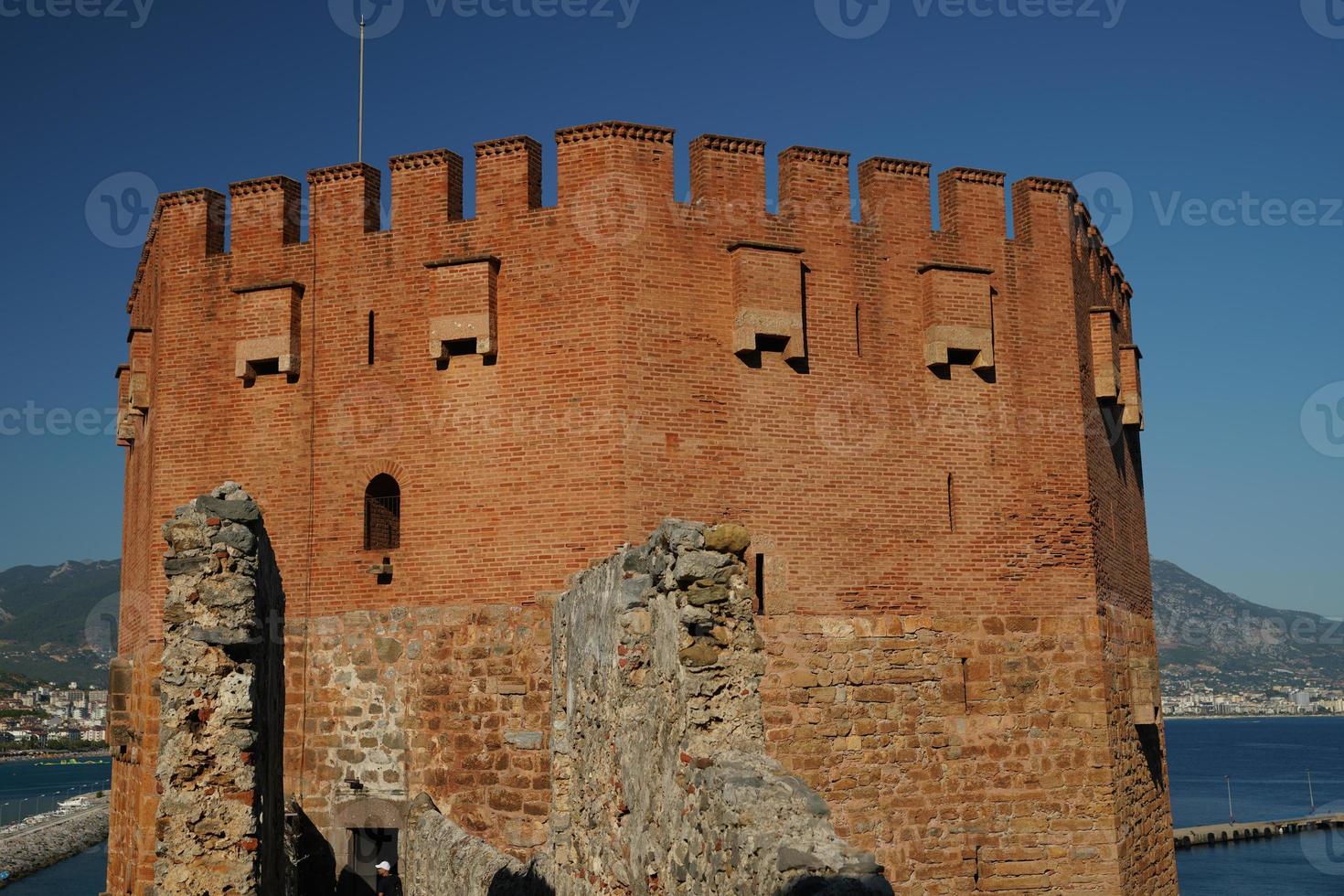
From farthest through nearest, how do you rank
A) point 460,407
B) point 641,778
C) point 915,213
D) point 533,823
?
1. point 915,213
2. point 460,407
3. point 533,823
4. point 641,778

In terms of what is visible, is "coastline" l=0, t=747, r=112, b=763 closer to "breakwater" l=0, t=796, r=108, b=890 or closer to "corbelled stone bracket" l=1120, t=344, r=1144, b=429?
"breakwater" l=0, t=796, r=108, b=890

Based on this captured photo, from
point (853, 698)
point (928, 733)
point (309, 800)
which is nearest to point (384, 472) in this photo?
point (309, 800)

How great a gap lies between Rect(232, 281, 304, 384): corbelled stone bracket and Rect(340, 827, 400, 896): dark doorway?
6210 mm

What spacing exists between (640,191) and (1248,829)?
77133 millimetres

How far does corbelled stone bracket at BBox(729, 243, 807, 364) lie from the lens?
16.4 meters

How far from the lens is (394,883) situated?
16391 mm

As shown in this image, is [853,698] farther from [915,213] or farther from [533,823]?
[915,213]

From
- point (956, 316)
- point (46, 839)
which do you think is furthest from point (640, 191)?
point (46, 839)

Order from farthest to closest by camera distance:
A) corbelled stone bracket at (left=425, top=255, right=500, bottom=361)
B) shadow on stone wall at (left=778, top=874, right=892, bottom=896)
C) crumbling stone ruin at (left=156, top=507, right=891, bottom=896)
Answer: corbelled stone bracket at (left=425, top=255, right=500, bottom=361) → crumbling stone ruin at (left=156, top=507, right=891, bottom=896) → shadow on stone wall at (left=778, top=874, right=892, bottom=896)

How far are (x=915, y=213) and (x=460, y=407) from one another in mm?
6845

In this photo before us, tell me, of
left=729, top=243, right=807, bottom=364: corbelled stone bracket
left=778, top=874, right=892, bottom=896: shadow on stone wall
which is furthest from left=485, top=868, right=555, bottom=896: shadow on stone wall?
left=729, top=243, right=807, bottom=364: corbelled stone bracket

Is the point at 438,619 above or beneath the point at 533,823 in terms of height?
above

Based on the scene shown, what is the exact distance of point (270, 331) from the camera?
57.3ft

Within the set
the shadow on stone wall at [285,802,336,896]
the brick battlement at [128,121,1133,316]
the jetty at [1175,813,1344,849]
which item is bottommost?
the jetty at [1175,813,1344,849]
